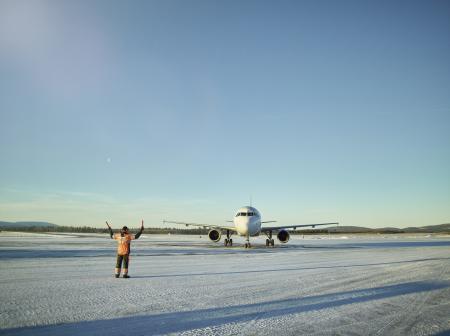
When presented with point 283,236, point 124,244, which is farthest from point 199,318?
point 283,236

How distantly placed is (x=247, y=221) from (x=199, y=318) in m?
23.8

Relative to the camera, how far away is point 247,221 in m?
29.5

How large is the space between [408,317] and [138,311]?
15.4 feet

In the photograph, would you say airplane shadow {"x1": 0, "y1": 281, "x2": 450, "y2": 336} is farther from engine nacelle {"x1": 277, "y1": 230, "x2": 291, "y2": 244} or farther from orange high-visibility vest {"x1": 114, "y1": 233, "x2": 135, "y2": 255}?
engine nacelle {"x1": 277, "y1": 230, "x2": 291, "y2": 244}

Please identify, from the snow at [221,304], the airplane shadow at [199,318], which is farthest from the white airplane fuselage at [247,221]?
the airplane shadow at [199,318]

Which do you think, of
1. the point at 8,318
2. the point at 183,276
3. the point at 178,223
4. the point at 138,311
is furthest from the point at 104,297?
the point at 178,223

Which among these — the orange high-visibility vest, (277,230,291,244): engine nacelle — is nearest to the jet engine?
(277,230,291,244): engine nacelle

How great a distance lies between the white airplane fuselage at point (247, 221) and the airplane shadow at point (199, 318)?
69.8ft

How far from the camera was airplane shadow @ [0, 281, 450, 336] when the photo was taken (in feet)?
16.6

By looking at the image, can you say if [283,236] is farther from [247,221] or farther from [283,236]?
[247,221]

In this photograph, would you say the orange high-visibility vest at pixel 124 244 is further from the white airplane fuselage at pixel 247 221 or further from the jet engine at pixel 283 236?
the jet engine at pixel 283 236

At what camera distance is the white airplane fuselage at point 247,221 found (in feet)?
97.0

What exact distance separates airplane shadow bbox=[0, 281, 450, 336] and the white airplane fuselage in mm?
21267

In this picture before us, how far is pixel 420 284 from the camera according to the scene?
32.1ft
